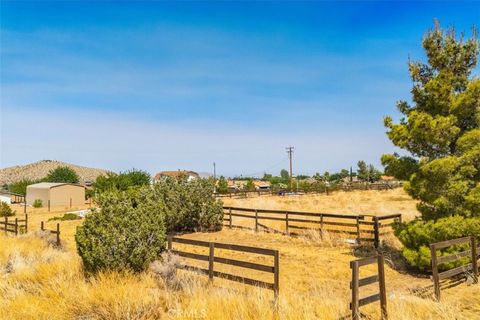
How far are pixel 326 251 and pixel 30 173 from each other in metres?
130


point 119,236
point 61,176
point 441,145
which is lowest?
point 119,236

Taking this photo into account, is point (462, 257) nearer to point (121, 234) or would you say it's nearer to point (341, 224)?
point (341, 224)

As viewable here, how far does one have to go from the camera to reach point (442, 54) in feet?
38.4

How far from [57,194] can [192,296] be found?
54.9 meters

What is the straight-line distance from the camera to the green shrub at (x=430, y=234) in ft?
33.9

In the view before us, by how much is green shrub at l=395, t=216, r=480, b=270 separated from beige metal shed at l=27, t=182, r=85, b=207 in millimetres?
50507

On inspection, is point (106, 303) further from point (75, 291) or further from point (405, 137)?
point (405, 137)

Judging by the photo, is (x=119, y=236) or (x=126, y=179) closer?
→ (x=119, y=236)

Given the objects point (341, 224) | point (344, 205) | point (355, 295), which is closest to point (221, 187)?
point (344, 205)

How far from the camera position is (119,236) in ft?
32.1

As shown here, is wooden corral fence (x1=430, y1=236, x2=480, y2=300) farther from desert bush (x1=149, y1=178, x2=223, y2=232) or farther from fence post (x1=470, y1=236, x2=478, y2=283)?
desert bush (x1=149, y1=178, x2=223, y2=232)

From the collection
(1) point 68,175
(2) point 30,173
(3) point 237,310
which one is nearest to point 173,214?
(3) point 237,310

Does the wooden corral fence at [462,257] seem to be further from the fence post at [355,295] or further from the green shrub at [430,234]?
the fence post at [355,295]

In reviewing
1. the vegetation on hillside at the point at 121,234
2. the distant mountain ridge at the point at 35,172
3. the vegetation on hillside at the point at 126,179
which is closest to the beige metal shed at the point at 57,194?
the vegetation on hillside at the point at 126,179
